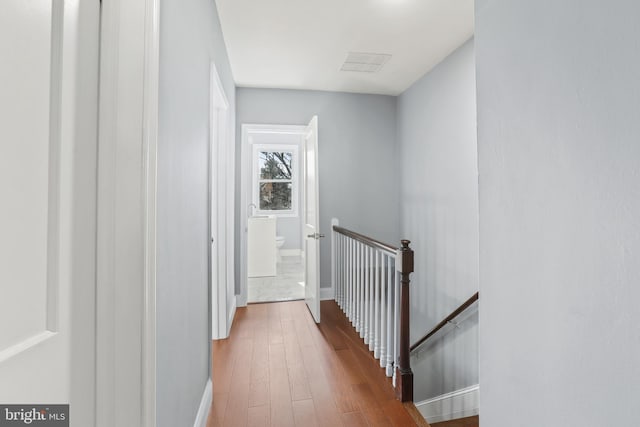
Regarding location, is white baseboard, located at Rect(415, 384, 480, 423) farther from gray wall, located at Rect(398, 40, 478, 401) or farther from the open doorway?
the open doorway

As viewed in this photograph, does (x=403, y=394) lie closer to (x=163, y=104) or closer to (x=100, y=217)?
(x=100, y=217)

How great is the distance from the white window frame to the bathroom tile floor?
123cm

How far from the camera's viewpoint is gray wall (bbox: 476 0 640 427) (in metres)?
0.72

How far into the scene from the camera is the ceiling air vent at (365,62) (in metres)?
2.88

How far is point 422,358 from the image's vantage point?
3102 mm

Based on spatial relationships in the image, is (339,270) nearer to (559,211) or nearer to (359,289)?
(359,289)

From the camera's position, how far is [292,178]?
6.22 meters

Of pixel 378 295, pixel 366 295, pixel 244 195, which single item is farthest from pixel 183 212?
pixel 244 195

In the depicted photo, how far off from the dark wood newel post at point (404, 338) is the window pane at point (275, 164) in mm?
4595

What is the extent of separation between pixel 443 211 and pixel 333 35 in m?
1.94

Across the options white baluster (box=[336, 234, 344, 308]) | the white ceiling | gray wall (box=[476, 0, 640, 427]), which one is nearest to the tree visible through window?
the white ceiling

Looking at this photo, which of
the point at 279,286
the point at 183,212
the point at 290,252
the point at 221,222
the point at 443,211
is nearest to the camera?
the point at 183,212

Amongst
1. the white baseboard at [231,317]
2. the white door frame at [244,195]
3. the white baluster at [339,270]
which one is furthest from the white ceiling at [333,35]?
the white baseboard at [231,317]

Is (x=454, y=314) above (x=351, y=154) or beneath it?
beneath
